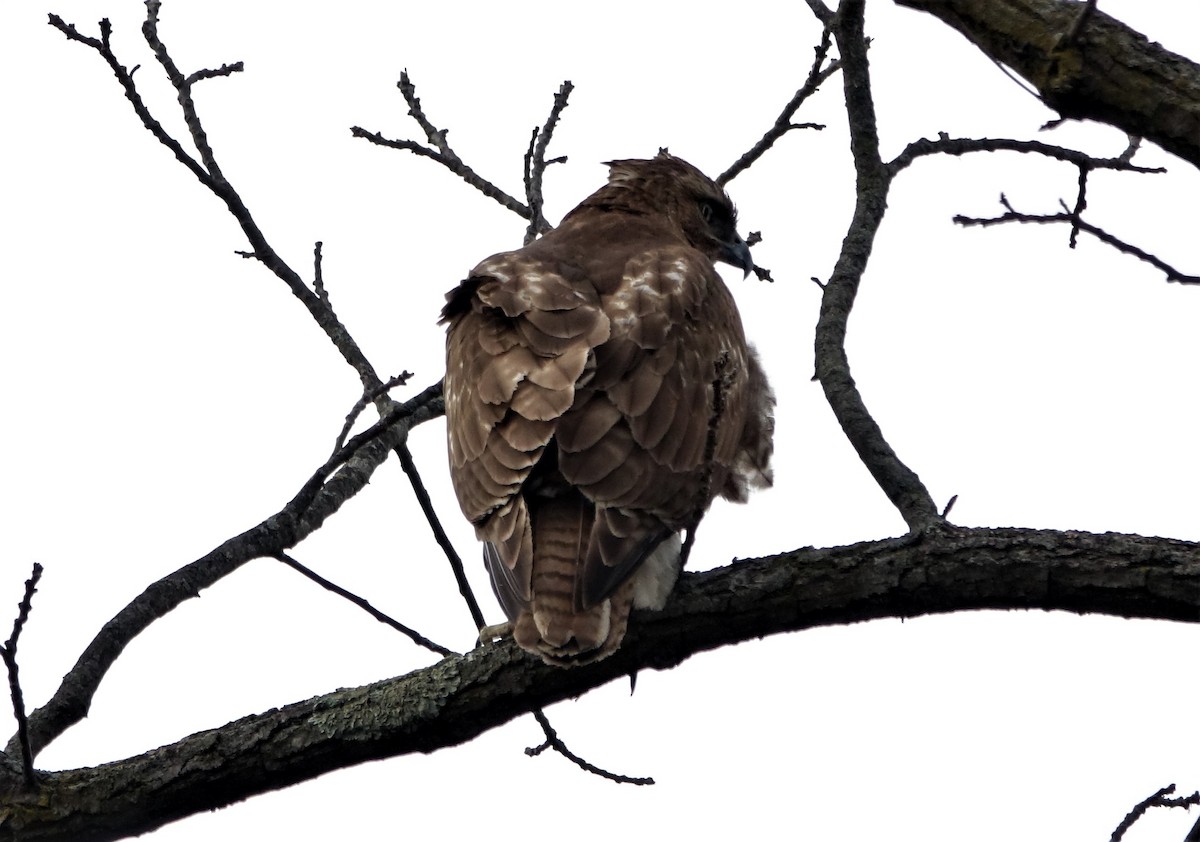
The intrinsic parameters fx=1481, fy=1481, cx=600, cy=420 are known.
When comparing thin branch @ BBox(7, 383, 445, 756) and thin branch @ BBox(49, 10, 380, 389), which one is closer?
thin branch @ BBox(7, 383, 445, 756)

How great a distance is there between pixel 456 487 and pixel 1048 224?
6.33 feet

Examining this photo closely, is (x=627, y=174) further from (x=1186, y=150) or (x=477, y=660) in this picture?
(x=1186, y=150)

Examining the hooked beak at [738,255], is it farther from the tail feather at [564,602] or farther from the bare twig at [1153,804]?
the bare twig at [1153,804]

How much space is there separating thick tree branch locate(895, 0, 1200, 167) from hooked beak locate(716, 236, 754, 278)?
3861 mm

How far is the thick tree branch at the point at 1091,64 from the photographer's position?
262 centimetres

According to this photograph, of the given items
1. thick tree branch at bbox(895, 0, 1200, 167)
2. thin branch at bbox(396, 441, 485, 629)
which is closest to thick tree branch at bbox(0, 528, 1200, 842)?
thin branch at bbox(396, 441, 485, 629)

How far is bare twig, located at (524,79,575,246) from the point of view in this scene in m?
6.07

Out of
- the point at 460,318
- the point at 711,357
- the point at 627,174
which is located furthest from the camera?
the point at 627,174

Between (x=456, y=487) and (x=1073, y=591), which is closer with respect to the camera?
(x=1073, y=591)

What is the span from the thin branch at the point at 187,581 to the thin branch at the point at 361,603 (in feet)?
0.18

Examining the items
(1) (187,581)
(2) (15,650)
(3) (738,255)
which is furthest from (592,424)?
(3) (738,255)

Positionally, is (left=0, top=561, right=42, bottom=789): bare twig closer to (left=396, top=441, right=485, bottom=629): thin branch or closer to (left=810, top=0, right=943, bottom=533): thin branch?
(left=396, top=441, right=485, bottom=629): thin branch

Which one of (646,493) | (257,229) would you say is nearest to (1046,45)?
(646,493)

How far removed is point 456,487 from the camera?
4.58m
